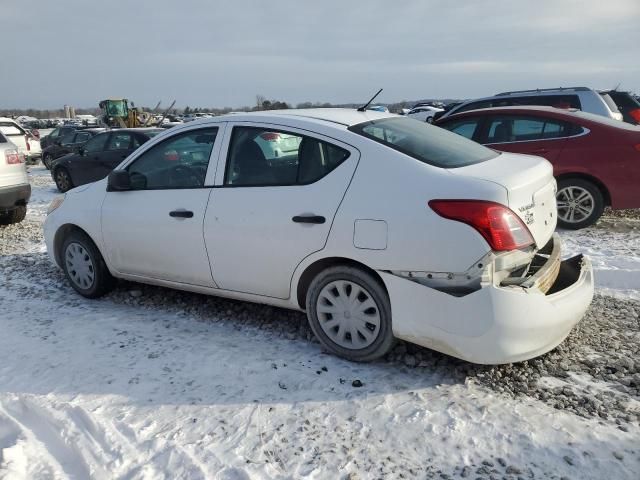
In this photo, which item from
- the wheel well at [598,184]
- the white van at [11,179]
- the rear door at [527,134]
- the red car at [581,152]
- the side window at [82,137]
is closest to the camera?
the red car at [581,152]

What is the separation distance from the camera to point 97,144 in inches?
478

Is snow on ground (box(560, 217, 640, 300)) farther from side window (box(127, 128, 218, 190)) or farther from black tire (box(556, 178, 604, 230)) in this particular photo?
side window (box(127, 128, 218, 190))

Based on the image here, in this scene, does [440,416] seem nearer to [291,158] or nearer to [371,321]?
[371,321]

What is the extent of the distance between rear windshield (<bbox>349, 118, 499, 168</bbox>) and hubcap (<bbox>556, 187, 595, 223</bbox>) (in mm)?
3362

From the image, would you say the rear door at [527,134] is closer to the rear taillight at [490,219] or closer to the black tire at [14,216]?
the rear taillight at [490,219]

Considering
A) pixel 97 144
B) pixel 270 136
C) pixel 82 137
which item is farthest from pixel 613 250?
pixel 82 137

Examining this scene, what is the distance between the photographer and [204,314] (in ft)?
14.7

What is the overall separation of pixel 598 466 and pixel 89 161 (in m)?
11.9

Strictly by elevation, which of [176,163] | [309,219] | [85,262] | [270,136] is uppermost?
[270,136]

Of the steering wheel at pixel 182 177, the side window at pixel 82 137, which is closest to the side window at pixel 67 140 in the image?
the side window at pixel 82 137

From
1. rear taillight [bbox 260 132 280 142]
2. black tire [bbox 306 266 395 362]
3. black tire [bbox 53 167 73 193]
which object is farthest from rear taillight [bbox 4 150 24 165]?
black tire [bbox 306 266 395 362]

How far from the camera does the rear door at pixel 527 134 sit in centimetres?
681

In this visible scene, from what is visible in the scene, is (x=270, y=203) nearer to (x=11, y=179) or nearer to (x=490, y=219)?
(x=490, y=219)

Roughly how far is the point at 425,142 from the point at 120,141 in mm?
9534
